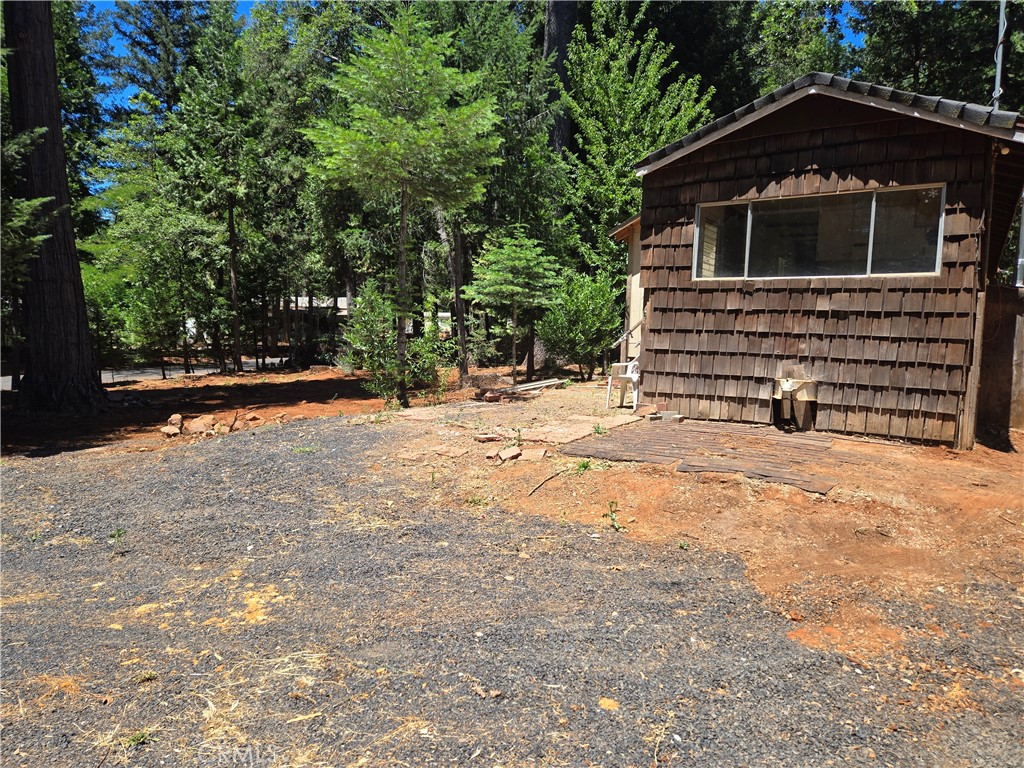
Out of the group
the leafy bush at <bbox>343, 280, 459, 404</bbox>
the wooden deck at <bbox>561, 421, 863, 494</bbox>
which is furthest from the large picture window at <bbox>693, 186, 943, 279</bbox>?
the leafy bush at <bbox>343, 280, 459, 404</bbox>

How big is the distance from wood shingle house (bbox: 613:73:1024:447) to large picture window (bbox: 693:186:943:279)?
15 mm

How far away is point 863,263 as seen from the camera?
23.4ft

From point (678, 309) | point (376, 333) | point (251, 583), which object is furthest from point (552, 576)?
point (376, 333)

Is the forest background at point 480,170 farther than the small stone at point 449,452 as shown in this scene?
Yes

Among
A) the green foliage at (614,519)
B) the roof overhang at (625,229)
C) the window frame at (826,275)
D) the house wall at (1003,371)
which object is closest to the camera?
the green foliage at (614,519)

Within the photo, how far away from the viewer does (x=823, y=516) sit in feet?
15.5

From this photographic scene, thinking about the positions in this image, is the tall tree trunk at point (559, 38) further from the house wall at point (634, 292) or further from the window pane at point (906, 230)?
Result: the window pane at point (906, 230)

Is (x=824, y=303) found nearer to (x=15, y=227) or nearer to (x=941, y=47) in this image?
(x=15, y=227)

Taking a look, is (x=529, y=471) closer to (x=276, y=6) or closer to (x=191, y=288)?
(x=191, y=288)

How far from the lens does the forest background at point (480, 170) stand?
53.9 feet

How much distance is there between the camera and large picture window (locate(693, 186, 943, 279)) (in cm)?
684

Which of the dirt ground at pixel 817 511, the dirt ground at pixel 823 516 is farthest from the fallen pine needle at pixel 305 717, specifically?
the dirt ground at pixel 817 511

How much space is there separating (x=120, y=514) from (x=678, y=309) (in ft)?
21.6
